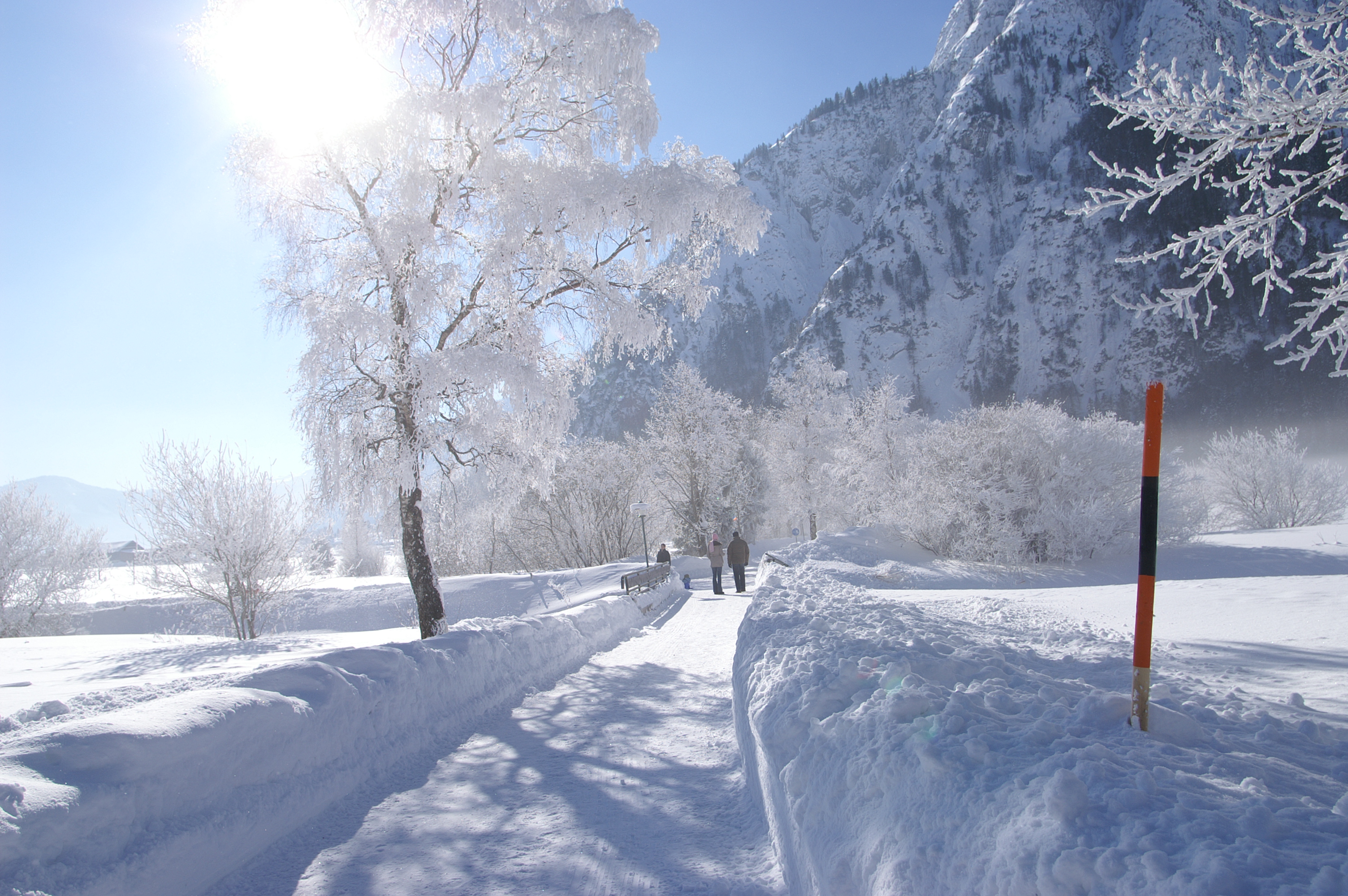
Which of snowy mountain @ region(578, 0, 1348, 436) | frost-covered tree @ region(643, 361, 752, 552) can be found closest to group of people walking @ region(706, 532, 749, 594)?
frost-covered tree @ region(643, 361, 752, 552)

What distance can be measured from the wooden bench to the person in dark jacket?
2.19 metres

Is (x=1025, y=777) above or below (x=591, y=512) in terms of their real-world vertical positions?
→ above

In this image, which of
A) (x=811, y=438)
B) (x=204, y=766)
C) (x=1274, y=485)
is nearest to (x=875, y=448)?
(x=811, y=438)

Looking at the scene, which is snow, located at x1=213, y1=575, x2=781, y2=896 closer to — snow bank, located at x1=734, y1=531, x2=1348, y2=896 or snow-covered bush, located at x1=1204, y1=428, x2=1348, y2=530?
snow bank, located at x1=734, y1=531, x2=1348, y2=896

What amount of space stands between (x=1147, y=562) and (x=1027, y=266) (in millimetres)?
106139

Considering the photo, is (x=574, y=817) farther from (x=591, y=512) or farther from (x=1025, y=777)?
(x=591, y=512)

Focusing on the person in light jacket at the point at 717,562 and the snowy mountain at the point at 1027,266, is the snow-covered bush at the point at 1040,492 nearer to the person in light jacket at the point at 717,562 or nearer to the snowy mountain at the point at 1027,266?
the person in light jacket at the point at 717,562

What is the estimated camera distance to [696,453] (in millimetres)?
35344

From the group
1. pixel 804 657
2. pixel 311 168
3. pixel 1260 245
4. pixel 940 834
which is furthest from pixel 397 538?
pixel 1260 245

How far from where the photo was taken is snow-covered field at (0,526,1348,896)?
1802 millimetres

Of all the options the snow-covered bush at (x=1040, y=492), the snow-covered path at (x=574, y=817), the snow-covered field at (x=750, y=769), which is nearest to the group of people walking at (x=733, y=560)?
the snow-covered bush at (x=1040, y=492)

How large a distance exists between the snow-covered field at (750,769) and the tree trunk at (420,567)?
9.30 feet

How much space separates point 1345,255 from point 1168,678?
2795 millimetres

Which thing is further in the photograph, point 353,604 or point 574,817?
point 353,604
